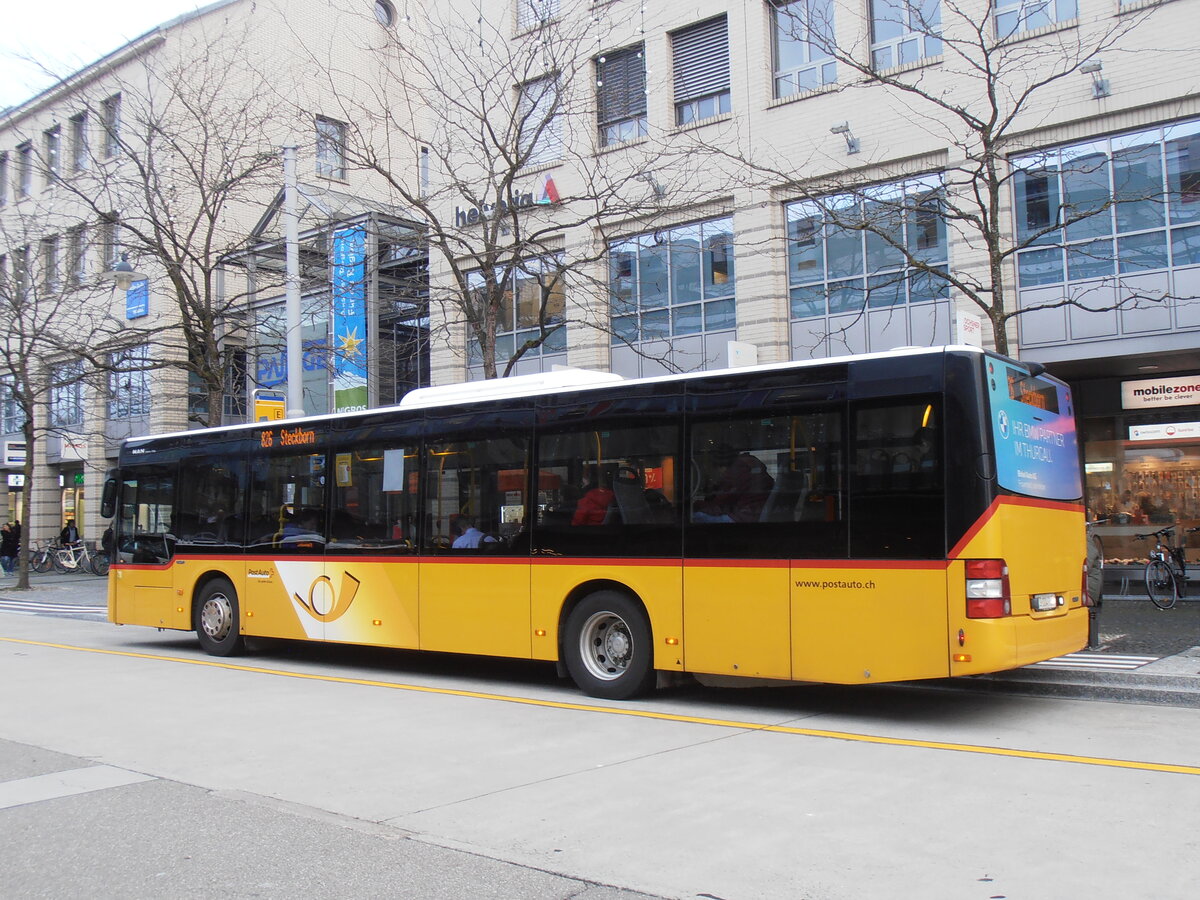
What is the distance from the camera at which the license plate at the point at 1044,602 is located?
8242 mm

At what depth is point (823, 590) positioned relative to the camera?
8.38 m

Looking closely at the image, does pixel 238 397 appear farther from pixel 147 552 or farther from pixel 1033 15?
pixel 1033 15

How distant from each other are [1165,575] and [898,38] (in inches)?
386

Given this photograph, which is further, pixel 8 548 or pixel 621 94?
pixel 8 548

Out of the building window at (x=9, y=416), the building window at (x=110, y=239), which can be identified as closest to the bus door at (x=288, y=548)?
the building window at (x=110, y=239)

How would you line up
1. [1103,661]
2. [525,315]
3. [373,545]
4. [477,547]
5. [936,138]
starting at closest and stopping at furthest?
1. [1103,661]
2. [477,547]
3. [373,545]
4. [936,138]
5. [525,315]

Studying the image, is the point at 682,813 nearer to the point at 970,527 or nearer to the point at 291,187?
the point at 970,527

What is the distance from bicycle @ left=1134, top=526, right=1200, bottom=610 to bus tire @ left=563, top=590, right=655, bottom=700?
33.4 feet

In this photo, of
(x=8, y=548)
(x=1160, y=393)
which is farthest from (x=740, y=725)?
(x=8, y=548)

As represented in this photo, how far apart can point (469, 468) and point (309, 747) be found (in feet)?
12.8

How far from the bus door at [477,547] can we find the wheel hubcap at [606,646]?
68 centimetres

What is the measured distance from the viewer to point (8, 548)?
35844 mm

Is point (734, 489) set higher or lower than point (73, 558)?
higher

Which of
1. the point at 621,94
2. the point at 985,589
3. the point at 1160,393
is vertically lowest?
the point at 985,589
